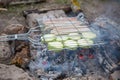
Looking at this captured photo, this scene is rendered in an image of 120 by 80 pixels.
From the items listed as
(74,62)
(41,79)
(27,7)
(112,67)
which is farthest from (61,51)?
(27,7)

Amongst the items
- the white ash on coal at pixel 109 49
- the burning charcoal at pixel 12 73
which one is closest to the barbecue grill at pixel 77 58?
the white ash on coal at pixel 109 49

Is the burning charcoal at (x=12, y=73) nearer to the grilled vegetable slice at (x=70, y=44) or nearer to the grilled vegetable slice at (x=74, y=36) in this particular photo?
the grilled vegetable slice at (x=70, y=44)

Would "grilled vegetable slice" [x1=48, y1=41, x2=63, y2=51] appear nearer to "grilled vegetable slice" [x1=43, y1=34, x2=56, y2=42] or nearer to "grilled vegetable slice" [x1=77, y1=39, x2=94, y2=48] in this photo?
"grilled vegetable slice" [x1=43, y1=34, x2=56, y2=42]

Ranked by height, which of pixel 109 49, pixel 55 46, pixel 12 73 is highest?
pixel 55 46

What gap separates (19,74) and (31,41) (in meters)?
0.89

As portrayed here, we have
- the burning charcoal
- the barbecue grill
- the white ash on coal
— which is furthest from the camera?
the barbecue grill

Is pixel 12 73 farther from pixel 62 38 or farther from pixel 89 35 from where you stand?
pixel 89 35

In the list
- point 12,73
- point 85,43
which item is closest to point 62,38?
point 85,43

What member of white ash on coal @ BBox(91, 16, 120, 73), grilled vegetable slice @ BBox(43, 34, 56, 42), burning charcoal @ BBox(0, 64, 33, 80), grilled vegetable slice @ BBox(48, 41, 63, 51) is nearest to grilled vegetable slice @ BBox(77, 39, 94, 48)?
white ash on coal @ BBox(91, 16, 120, 73)

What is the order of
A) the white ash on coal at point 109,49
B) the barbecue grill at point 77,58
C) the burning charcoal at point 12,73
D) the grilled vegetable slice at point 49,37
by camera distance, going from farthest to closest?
the grilled vegetable slice at point 49,37 → the barbecue grill at point 77,58 → the white ash on coal at point 109,49 → the burning charcoal at point 12,73

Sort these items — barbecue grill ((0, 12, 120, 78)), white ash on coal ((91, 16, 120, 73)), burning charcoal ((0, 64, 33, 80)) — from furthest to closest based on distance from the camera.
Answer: barbecue grill ((0, 12, 120, 78)) < white ash on coal ((91, 16, 120, 73)) < burning charcoal ((0, 64, 33, 80))

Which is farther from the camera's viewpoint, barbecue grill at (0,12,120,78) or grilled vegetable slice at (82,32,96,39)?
grilled vegetable slice at (82,32,96,39)

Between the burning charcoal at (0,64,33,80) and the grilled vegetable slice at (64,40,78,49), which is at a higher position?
the grilled vegetable slice at (64,40,78,49)

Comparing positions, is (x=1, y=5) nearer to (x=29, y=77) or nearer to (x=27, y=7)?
(x=27, y=7)
